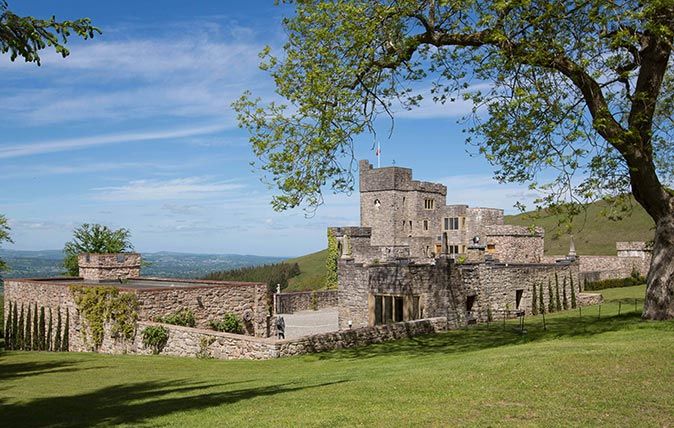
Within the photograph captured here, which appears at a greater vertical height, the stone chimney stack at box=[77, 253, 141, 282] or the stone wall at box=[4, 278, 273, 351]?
the stone chimney stack at box=[77, 253, 141, 282]

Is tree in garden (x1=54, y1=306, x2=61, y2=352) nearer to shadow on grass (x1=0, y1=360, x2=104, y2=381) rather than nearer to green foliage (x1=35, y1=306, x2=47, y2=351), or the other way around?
green foliage (x1=35, y1=306, x2=47, y2=351)

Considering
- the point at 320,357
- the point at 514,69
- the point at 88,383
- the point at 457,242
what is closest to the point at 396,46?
the point at 514,69

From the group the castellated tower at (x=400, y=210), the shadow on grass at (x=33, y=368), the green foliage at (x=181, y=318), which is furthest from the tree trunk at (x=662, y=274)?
the castellated tower at (x=400, y=210)

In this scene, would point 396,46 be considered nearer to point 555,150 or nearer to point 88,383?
point 555,150

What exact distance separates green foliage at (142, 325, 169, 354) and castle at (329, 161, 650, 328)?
10876mm

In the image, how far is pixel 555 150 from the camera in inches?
620

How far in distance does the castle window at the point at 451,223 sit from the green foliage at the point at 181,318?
127ft

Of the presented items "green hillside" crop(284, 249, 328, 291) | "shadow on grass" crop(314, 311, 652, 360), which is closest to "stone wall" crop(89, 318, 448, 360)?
"shadow on grass" crop(314, 311, 652, 360)

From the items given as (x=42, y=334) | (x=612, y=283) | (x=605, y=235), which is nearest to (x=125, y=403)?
(x=42, y=334)

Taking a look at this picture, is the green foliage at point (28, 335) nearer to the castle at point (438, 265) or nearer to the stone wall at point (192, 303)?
the stone wall at point (192, 303)

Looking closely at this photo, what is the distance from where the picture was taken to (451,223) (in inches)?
2314

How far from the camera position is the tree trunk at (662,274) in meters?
17.7

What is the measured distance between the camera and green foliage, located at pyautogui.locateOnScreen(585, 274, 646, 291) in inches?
1763

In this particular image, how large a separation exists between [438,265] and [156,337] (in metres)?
13.1
